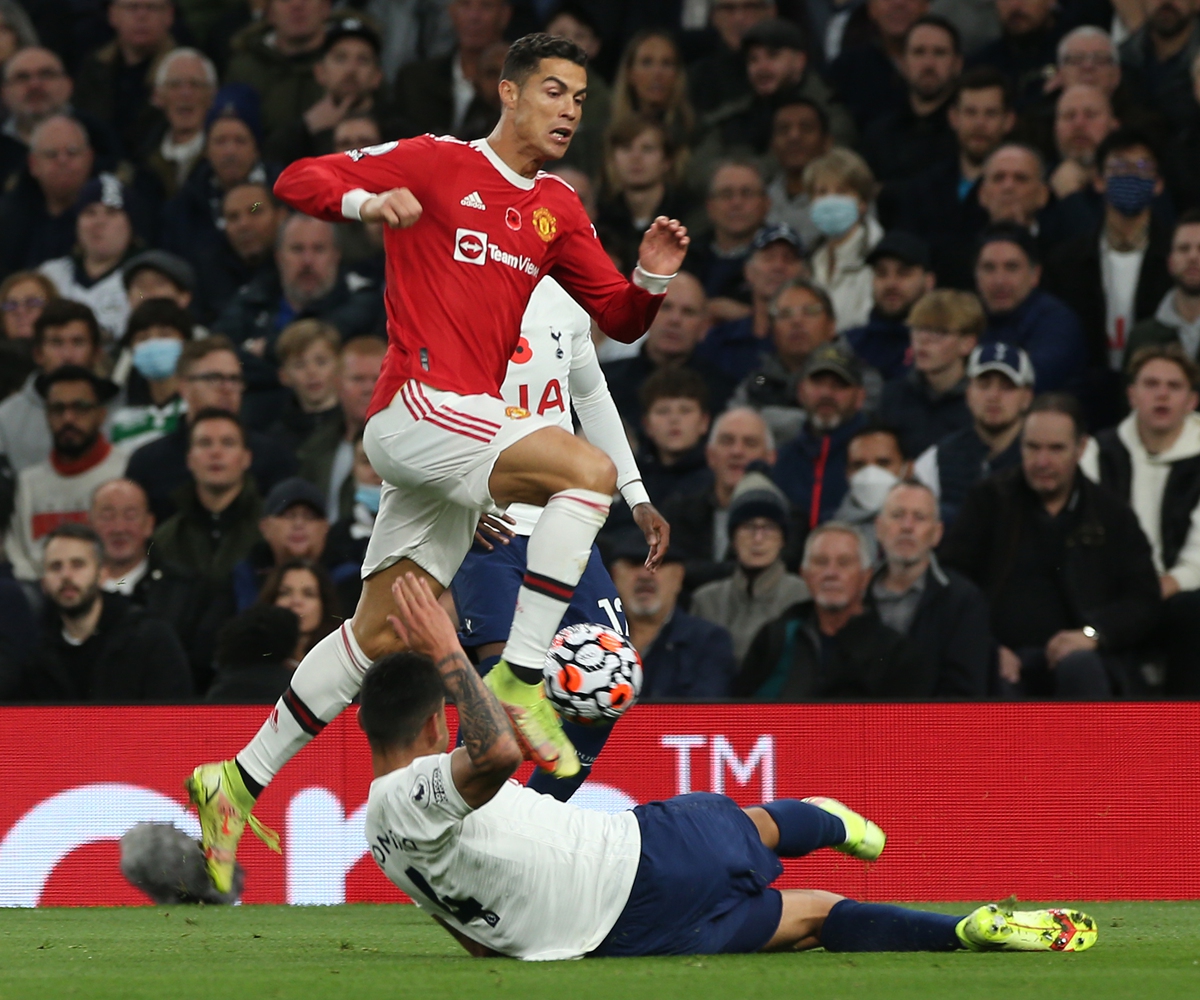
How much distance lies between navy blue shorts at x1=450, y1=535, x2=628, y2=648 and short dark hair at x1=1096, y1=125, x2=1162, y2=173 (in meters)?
4.92

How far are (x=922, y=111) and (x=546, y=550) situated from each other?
6.87 meters

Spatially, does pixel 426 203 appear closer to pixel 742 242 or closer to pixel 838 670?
pixel 838 670

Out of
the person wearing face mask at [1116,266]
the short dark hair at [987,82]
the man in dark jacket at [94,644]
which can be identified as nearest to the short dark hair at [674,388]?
the person wearing face mask at [1116,266]

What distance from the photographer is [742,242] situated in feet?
38.7

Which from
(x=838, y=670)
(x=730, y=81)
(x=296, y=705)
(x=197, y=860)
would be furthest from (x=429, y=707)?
(x=730, y=81)

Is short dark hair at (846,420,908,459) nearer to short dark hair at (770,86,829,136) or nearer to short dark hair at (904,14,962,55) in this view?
short dark hair at (770,86,829,136)

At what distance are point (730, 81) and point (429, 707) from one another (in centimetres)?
782

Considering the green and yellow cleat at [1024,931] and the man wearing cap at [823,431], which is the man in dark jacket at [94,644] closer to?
the man wearing cap at [823,431]

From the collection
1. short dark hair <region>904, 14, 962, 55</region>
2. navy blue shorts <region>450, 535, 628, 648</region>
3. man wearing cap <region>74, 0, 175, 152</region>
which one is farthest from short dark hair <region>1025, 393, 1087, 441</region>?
man wearing cap <region>74, 0, 175, 152</region>

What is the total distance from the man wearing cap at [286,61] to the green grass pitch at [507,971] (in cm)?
761

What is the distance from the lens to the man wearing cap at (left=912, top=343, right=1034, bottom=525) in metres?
10.1

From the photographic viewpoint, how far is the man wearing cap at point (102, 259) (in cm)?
1245

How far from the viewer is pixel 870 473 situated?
33.2 ft

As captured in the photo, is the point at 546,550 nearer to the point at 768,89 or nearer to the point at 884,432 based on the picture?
the point at 884,432
